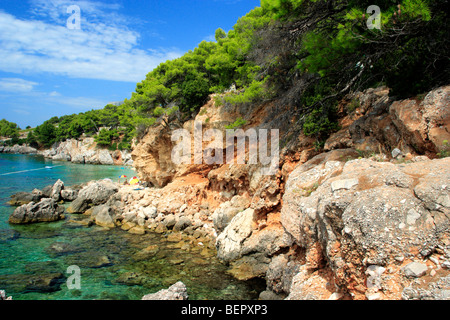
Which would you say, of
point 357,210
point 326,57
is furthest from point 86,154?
point 357,210

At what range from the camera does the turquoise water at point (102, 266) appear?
958 centimetres

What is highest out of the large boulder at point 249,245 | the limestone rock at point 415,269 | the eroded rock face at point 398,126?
the eroded rock face at point 398,126

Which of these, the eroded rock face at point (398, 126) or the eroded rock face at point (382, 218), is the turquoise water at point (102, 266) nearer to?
the eroded rock face at point (382, 218)

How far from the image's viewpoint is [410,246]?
3.92 meters

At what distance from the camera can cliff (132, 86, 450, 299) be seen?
393cm

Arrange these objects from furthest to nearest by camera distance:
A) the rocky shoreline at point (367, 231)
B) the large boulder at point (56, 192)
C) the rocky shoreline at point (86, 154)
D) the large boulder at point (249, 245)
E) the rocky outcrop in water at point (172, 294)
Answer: the rocky shoreline at point (86, 154) → the large boulder at point (56, 192) → the large boulder at point (249, 245) → the rocky outcrop in water at point (172, 294) → the rocky shoreline at point (367, 231)

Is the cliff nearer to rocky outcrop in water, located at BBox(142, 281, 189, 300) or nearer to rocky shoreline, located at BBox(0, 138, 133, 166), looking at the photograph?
rocky outcrop in water, located at BBox(142, 281, 189, 300)

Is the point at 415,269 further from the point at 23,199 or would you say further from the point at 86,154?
the point at 86,154

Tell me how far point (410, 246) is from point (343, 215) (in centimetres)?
104

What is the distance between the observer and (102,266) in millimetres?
11547

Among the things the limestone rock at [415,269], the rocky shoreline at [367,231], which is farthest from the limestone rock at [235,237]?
the limestone rock at [415,269]

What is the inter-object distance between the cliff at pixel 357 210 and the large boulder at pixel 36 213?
450 inches

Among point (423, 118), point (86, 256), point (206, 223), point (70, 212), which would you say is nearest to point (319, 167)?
point (423, 118)

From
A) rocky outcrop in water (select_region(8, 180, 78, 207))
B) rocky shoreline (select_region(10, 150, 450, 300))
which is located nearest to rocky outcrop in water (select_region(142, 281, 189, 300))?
rocky shoreline (select_region(10, 150, 450, 300))
